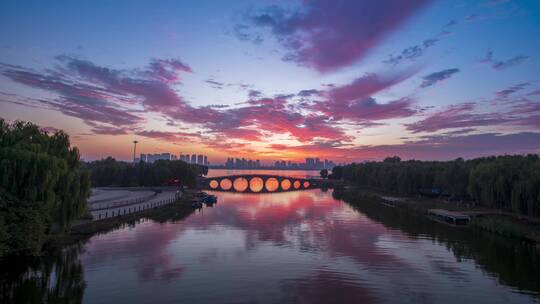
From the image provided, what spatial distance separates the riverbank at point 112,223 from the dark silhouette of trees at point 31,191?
4016mm

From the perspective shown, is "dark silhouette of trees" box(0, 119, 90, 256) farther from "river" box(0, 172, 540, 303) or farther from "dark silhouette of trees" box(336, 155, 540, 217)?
"dark silhouette of trees" box(336, 155, 540, 217)

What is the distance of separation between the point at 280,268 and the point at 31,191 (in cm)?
2535

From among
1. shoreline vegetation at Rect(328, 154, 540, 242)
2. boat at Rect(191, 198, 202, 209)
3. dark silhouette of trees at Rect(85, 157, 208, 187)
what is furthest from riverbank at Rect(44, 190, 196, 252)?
shoreline vegetation at Rect(328, 154, 540, 242)

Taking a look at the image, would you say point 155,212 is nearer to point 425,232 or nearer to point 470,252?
point 425,232

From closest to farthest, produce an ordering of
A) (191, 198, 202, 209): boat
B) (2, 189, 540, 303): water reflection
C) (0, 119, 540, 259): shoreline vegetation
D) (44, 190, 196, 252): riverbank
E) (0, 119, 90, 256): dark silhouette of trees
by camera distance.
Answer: (2, 189, 540, 303): water reflection, (0, 119, 90, 256): dark silhouette of trees, (0, 119, 540, 259): shoreline vegetation, (44, 190, 196, 252): riverbank, (191, 198, 202, 209): boat

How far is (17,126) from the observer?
135ft

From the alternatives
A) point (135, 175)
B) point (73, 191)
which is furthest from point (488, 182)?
point (135, 175)

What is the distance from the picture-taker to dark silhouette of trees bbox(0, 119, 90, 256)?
33438mm

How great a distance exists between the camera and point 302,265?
133ft

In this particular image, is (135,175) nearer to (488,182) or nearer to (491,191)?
(488,182)

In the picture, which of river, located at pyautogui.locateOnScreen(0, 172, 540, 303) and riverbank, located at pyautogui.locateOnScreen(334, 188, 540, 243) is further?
riverbank, located at pyautogui.locateOnScreen(334, 188, 540, 243)

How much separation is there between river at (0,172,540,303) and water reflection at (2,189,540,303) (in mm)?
108

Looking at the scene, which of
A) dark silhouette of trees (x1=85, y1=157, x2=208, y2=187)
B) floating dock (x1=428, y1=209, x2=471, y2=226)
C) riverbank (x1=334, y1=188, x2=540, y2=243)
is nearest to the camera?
riverbank (x1=334, y1=188, x2=540, y2=243)

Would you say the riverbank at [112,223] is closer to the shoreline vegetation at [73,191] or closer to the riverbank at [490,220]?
the shoreline vegetation at [73,191]
